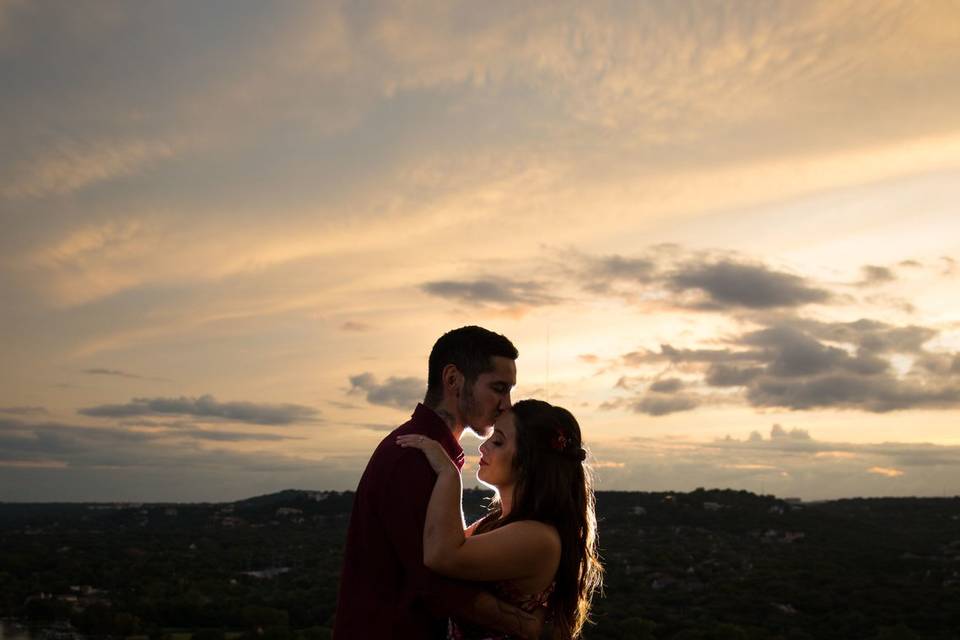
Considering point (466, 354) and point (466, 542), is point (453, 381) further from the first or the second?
point (466, 542)

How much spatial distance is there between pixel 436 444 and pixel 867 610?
2150 inches

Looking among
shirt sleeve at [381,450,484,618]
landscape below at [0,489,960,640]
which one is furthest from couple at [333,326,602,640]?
landscape below at [0,489,960,640]

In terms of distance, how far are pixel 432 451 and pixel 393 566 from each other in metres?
0.50

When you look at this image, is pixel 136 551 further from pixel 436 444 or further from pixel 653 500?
pixel 436 444

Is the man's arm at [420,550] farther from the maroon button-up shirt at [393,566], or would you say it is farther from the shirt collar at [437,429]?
the shirt collar at [437,429]

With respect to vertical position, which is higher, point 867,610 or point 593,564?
point 593,564

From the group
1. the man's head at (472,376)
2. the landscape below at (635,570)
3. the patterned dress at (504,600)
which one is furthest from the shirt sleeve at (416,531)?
the landscape below at (635,570)

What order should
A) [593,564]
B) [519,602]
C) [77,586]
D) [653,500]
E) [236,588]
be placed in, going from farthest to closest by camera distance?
[653,500]
[77,586]
[236,588]
[593,564]
[519,602]

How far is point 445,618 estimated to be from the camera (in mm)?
4051

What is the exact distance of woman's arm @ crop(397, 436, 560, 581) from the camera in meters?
Answer: 3.82

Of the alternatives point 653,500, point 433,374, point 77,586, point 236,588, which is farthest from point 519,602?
point 653,500

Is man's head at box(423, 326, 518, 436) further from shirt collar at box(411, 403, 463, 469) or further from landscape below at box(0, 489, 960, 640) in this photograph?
landscape below at box(0, 489, 960, 640)

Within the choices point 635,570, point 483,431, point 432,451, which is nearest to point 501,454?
point 483,431

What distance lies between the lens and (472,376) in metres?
4.37
